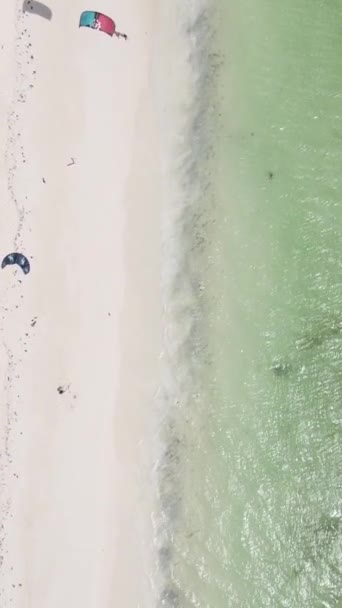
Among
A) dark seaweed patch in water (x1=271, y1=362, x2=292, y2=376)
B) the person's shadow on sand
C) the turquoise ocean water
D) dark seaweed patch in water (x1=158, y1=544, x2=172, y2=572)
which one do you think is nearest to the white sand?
the person's shadow on sand

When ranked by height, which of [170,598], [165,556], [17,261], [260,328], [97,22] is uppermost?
[97,22]

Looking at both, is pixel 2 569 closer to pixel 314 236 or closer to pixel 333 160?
pixel 314 236

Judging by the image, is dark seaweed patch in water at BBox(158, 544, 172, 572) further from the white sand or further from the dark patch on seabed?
the white sand

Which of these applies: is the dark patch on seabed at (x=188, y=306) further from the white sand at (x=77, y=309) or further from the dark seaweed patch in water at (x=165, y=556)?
the white sand at (x=77, y=309)

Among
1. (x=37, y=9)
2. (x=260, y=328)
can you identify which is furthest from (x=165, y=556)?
(x=37, y=9)

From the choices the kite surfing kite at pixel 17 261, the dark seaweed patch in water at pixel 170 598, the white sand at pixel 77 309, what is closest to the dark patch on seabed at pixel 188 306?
the dark seaweed patch in water at pixel 170 598

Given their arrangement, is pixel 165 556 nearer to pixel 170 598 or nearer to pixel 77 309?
pixel 170 598

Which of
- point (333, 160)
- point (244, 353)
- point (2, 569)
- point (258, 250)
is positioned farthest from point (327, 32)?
point (2, 569)
